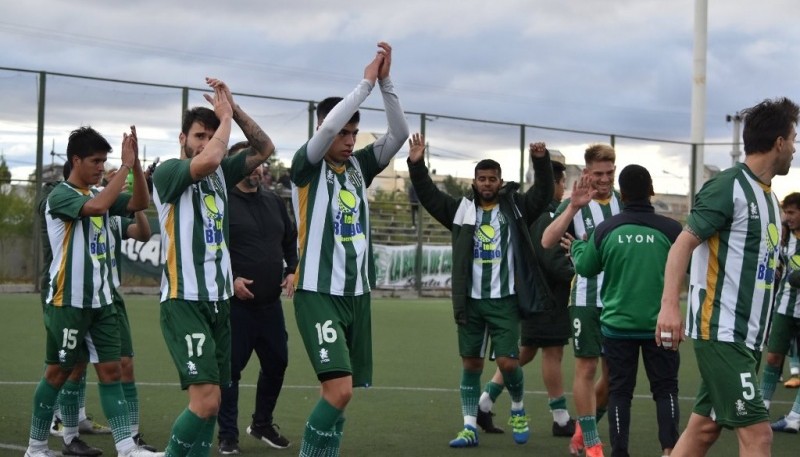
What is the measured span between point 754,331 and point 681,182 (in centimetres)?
2711

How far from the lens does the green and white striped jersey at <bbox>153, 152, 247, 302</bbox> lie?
6266mm

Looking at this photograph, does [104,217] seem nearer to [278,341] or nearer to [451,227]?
[278,341]

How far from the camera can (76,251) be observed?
7.45 meters

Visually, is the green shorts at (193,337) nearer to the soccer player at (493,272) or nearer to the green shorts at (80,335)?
the green shorts at (80,335)

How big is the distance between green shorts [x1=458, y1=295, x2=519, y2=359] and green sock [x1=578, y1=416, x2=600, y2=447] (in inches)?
33.3

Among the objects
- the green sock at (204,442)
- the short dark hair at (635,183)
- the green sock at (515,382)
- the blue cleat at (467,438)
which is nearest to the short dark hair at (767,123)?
the short dark hair at (635,183)

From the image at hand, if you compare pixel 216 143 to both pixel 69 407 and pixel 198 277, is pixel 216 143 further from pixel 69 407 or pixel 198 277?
pixel 69 407

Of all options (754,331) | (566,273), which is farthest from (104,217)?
(754,331)

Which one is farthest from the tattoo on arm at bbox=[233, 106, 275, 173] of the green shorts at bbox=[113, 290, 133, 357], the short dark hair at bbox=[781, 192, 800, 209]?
the short dark hair at bbox=[781, 192, 800, 209]

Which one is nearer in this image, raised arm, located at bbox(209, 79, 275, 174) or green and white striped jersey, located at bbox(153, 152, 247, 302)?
green and white striped jersey, located at bbox(153, 152, 247, 302)

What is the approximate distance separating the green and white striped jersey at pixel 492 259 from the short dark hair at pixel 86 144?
294 centimetres

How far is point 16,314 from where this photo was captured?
17922 millimetres

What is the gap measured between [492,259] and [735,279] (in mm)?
3220

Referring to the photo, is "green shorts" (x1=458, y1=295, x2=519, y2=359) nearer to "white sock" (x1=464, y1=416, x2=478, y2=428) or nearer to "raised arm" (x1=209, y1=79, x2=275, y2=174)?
"white sock" (x1=464, y1=416, x2=478, y2=428)
